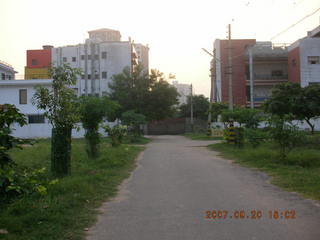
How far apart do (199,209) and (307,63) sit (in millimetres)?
40674

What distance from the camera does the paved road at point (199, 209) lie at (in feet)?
16.2

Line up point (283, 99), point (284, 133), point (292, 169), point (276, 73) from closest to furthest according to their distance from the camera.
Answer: point (292, 169)
point (284, 133)
point (283, 99)
point (276, 73)

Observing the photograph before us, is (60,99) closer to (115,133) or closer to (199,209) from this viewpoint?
(199,209)

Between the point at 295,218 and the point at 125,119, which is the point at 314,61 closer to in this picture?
the point at 125,119

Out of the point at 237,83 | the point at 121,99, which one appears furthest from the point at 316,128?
the point at 121,99

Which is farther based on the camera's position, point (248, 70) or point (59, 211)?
point (248, 70)

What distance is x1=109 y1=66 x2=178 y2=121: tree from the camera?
35.1m

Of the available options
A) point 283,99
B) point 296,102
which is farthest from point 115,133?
point 283,99

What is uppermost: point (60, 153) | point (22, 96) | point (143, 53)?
point (143, 53)

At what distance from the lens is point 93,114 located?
43.6ft

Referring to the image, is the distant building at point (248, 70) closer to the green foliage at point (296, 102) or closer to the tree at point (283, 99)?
the green foliage at point (296, 102)
